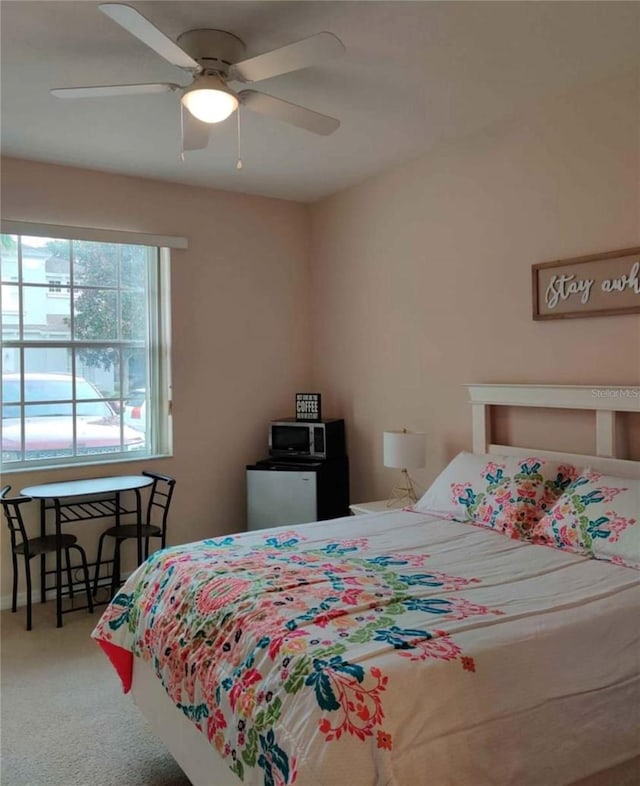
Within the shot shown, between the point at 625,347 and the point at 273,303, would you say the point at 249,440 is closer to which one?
the point at 273,303

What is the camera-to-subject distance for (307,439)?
4398 millimetres

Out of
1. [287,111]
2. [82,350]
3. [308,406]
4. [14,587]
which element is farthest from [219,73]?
[14,587]

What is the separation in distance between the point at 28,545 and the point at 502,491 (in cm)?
260

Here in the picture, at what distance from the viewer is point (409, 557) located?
7.97 feet

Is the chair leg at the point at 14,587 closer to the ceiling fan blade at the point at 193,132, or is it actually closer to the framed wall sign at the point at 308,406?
the framed wall sign at the point at 308,406

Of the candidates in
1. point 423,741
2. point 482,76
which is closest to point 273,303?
point 482,76

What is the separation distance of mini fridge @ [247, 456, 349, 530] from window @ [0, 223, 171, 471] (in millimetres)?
706

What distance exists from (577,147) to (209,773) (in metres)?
2.97

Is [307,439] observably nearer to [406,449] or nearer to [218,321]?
[406,449]

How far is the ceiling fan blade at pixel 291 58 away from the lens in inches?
78.7

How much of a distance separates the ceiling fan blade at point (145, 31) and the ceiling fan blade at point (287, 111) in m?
0.26

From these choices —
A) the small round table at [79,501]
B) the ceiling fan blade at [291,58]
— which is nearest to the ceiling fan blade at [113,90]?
the ceiling fan blade at [291,58]

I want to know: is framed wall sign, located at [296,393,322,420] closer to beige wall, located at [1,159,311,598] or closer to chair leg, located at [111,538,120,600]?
beige wall, located at [1,159,311,598]

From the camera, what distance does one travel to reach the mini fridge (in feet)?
13.6
